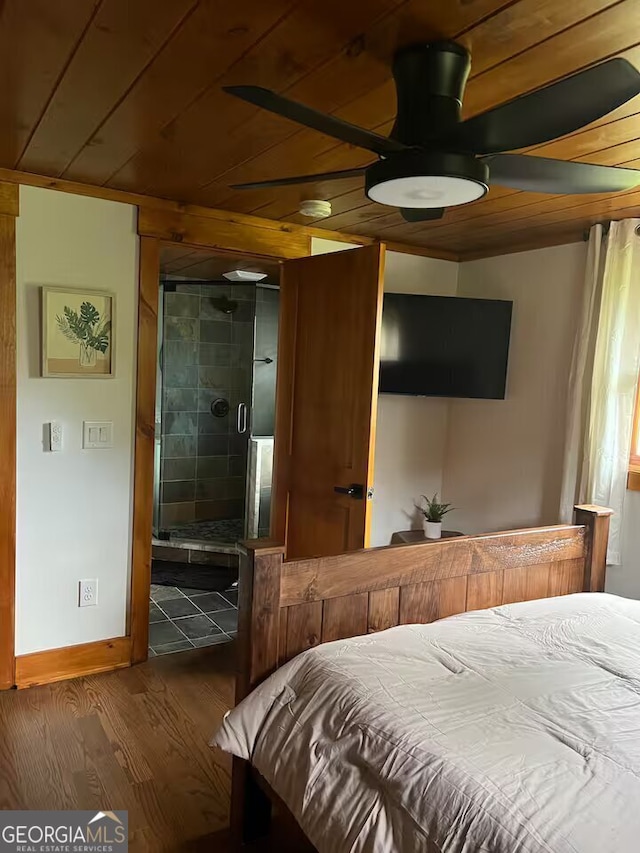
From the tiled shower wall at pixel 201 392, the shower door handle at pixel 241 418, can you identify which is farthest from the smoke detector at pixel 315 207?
the shower door handle at pixel 241 418

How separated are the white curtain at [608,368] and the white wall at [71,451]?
6.89 ft

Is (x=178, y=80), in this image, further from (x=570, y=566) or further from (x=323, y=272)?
(x=570, y=566)

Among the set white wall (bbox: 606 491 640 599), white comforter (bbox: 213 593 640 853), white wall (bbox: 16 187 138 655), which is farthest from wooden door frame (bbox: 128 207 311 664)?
white wall (bbox: 606 491 640 599)

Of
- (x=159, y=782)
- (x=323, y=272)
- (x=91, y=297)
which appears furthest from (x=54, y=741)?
(x=323, y=272)

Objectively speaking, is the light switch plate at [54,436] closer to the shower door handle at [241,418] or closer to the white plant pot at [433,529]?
the white plant pot at [433,529]

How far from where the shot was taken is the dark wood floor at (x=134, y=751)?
207 centimetres

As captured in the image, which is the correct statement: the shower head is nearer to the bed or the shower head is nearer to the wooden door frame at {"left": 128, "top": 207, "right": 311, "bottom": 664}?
the wooden door frame at {"left": 128, "top": 207, "right": 311, "bottom": 664}

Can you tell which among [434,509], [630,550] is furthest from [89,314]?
[630,550]

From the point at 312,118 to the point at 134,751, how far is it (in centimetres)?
221

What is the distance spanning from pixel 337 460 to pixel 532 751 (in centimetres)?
180

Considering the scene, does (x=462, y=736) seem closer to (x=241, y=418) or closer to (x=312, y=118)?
(x=312, y=118)

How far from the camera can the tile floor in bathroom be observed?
3.37m

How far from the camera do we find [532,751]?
Result: 131 centimetres

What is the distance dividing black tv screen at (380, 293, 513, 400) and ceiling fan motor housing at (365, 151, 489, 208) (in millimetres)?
1883
